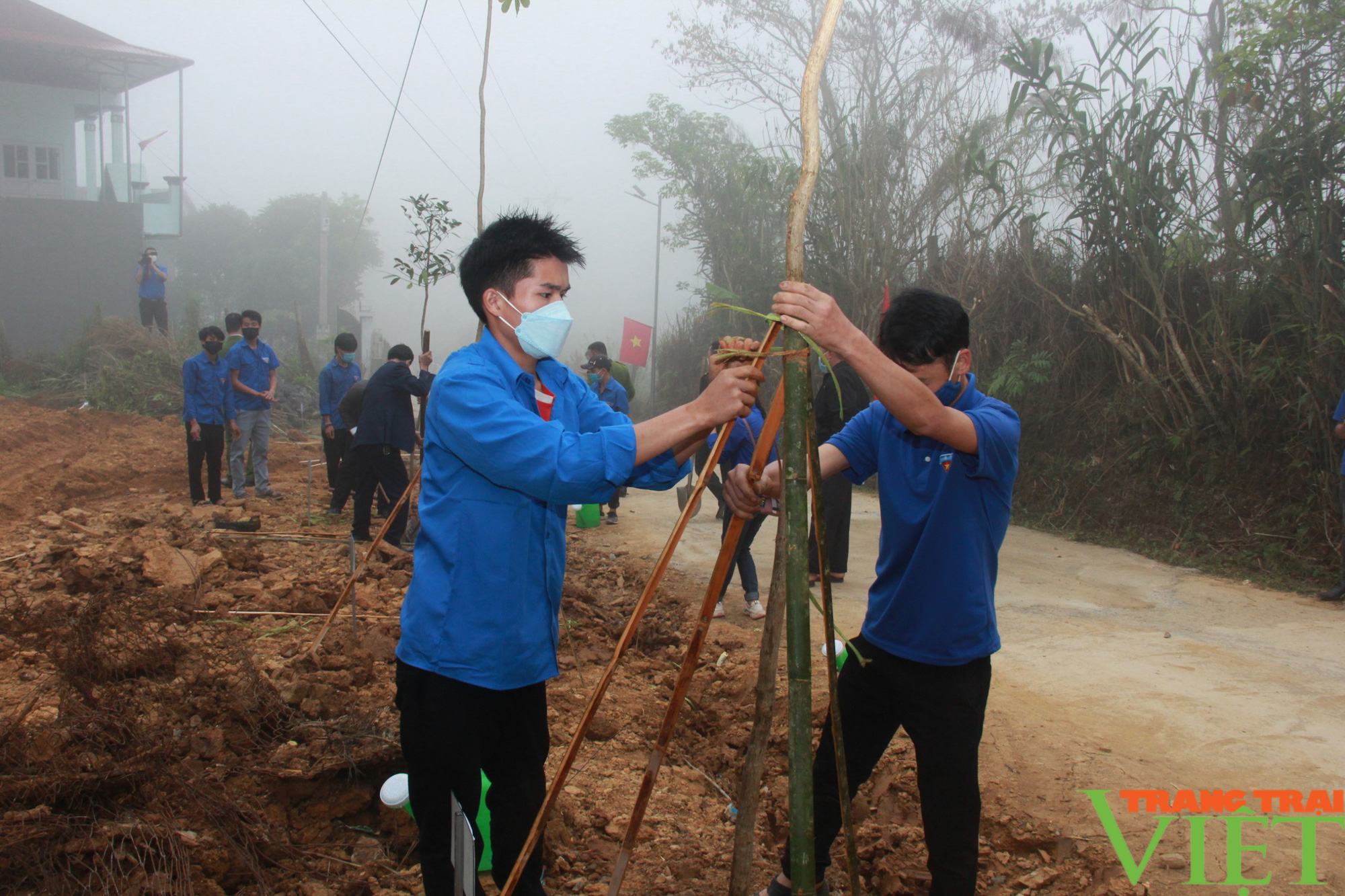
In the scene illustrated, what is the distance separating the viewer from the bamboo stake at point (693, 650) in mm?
1646

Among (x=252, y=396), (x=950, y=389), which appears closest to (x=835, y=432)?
(x=950, y=389)

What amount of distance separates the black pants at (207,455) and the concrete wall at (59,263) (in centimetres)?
1386

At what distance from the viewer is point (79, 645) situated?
10.6ft

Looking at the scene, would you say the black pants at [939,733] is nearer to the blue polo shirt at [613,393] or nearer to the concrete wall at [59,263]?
the blue polo shirt at [613,393]

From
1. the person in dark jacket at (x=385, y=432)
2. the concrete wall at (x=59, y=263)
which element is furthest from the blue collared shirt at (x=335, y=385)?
the concrete wall at (x=59, y=263)

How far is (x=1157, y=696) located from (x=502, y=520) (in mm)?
3573

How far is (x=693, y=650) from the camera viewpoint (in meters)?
1.71

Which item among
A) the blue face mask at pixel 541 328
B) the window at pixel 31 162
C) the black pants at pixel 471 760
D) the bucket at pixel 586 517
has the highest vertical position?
the window at pixel 31 162

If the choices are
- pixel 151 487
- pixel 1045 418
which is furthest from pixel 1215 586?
pixel 151 487

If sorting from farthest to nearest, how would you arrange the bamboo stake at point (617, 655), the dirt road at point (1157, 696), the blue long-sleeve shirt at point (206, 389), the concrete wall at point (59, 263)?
the concrete wall at point (59, 263) < the blue long-sleeve shirt at point (206, 389) < the dirt road at point (1157, 696) < the bamboo stake at point (617, 655)

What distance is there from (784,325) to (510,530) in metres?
0.70

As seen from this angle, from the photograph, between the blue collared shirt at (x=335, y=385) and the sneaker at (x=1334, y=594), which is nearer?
the sneaker at (x=1334, y=594)

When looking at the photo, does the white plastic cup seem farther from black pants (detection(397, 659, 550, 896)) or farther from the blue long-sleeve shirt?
the blue long-sleeve shirt

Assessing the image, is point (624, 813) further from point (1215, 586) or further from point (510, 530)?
point (1215, 586)
